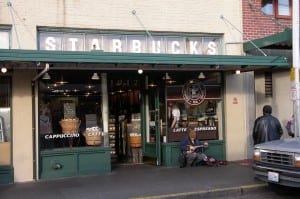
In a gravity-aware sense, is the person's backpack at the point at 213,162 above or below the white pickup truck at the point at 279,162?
below

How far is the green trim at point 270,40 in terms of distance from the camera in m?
11.6

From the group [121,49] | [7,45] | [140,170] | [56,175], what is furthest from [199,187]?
[7,45]

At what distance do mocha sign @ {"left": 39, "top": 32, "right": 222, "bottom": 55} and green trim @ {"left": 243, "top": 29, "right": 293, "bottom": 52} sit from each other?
0.83m

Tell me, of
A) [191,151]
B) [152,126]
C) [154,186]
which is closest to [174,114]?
[152,126]

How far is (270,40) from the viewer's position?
1214 centimetres

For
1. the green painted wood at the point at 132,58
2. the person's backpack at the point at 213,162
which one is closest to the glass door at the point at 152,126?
the person's backpack at the point at 213,162

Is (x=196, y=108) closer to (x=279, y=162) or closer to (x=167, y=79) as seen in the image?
(x=167, y=79)

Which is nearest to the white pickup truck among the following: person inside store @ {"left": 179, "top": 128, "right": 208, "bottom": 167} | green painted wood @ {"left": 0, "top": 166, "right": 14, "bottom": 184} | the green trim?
person inside store @ {"left": 179, "top": 128, "right": 208, "bottom": 167}

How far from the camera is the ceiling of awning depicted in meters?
9.20

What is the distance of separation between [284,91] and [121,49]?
564 centimetres

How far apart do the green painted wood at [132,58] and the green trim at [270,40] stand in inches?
25.1

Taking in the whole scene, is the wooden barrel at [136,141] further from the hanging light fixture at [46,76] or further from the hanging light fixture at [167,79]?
the hanging light fixture at [46,76]

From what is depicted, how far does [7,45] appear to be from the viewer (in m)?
11.0

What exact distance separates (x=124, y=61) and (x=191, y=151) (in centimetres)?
368
